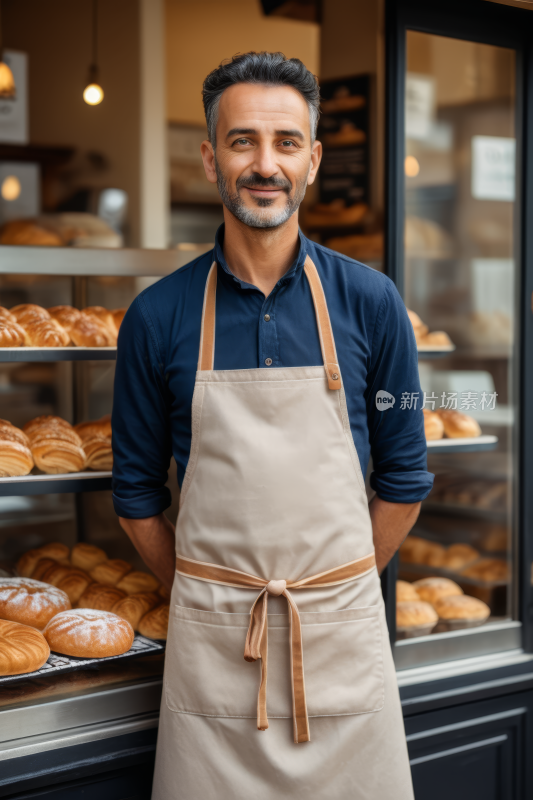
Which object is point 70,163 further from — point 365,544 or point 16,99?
point 365,544

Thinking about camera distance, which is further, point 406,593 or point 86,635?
point 406,593

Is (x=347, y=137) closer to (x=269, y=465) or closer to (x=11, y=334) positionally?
(x=11, y=334)

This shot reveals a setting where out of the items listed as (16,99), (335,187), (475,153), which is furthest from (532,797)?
(16,99)

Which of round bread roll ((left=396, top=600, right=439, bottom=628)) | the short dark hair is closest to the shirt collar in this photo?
the short dark hair

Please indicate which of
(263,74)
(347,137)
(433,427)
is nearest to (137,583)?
(433,427)

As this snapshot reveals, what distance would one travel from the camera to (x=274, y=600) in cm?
167

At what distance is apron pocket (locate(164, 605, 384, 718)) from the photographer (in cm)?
167

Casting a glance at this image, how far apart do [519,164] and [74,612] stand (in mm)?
1880

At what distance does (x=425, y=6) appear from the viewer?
2295mm

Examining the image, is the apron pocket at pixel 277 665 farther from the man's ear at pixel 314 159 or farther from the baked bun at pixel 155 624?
the man's ear at pixel 314 159

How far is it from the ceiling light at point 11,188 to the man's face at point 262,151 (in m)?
3.06

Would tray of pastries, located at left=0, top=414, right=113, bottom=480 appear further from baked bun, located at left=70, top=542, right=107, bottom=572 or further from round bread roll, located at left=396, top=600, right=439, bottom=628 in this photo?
round bread roll, located at left=396, top=600, right=439, bottom=628

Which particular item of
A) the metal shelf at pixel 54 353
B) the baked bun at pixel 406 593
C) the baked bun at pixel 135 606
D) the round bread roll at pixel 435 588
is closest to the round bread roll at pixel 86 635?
the baked bun at pixel 135 606

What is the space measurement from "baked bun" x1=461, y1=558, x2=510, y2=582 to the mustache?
1681 millimetres
